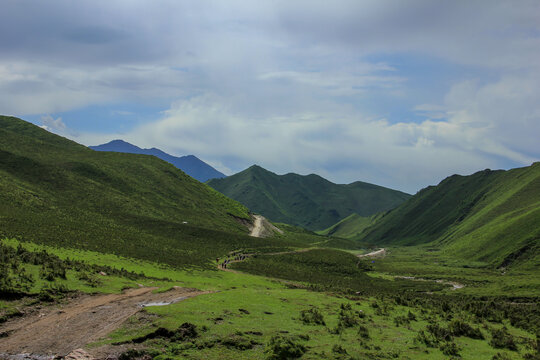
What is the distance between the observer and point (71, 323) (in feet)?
94.9

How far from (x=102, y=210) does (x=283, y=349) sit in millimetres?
116851

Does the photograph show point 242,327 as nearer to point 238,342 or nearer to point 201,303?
point 238,342

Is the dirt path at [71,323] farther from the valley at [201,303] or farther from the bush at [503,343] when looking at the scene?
the bush at [503,343]

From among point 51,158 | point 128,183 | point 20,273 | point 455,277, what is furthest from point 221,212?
point 20,273

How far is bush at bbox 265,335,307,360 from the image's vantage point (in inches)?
968

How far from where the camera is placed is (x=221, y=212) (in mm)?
198375

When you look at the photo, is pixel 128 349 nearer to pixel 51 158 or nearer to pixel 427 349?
pixel 427 349

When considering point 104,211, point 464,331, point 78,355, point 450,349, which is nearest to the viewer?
point 78,355

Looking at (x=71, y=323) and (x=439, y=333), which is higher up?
(x=439, y=333)

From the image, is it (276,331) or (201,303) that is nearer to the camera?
(276,331)

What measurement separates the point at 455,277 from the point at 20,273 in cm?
11745

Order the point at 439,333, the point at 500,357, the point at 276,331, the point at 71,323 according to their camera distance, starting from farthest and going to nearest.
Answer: the point at 439,333 < the point at 276,331 < the point at 71,323 < the point at 500,357

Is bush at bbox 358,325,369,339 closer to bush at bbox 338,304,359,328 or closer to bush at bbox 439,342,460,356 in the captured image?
bush at bbox 338,304,359,328

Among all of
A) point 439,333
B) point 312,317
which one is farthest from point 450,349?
point 312,317
